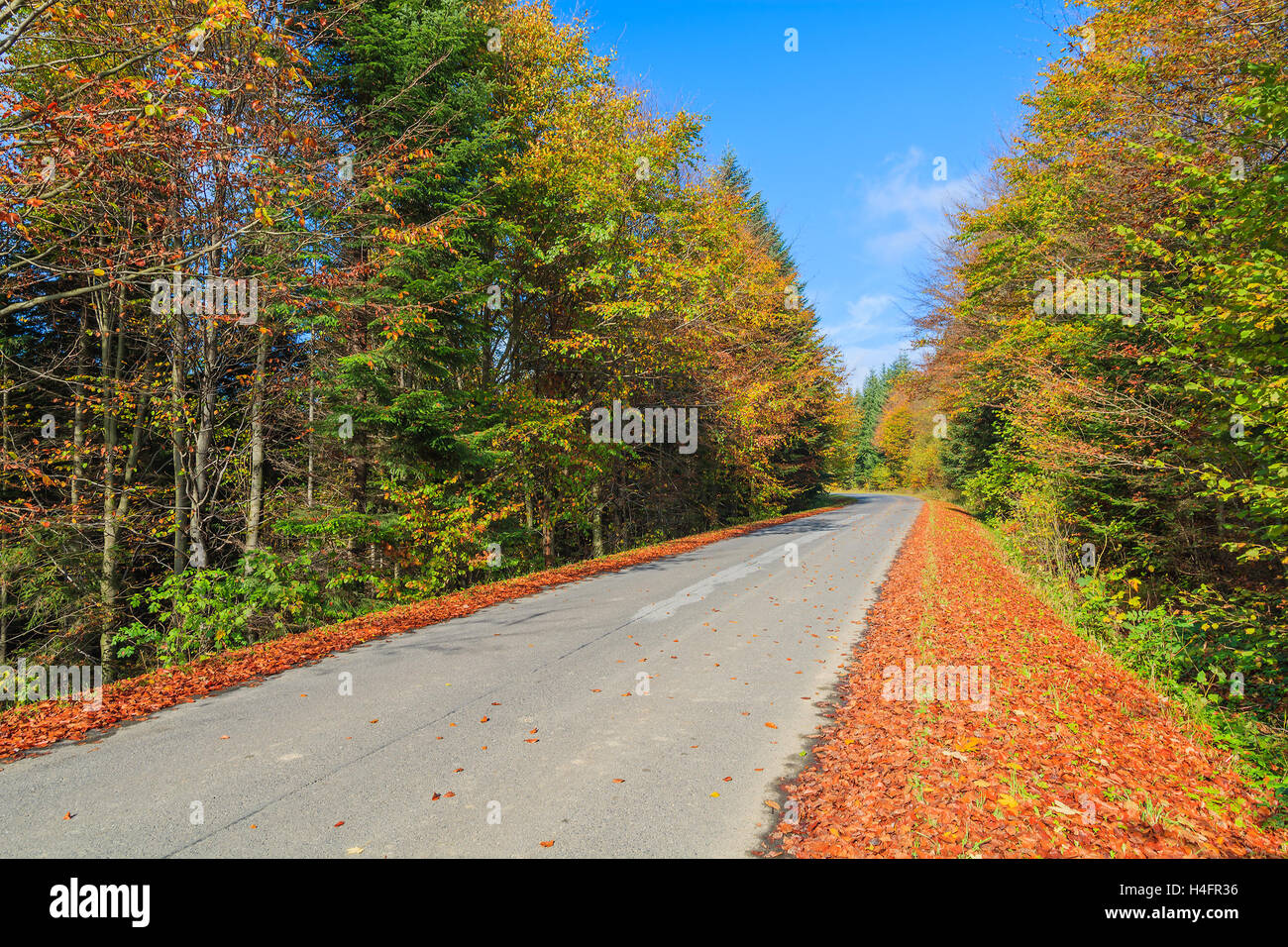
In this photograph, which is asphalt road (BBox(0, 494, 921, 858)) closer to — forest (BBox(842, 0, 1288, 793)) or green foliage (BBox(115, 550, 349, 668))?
green foliage (BBox(115, 550, 349, 668))

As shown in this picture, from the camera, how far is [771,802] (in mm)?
3871

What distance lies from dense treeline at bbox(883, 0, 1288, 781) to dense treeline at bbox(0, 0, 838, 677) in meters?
Result: 8.40

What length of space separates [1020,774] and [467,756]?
3912 mm

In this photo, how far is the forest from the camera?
629 centimetres

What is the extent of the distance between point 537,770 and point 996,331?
74.7ft

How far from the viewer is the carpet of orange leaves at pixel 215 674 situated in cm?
489

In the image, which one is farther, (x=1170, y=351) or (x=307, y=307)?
(x=307, y=307)

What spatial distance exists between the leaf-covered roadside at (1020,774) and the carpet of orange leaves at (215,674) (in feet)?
18.1

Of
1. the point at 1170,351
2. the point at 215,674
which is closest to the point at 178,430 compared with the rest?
the point at 215,674

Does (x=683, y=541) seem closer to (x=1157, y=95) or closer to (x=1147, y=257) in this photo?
(x=1147, y=257)

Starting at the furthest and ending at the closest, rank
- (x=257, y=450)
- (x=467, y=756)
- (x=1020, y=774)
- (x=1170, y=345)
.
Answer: (x=257, y=450) → (x=1170, y=345) → (x=467, y=756) → (x=1020, y=774)

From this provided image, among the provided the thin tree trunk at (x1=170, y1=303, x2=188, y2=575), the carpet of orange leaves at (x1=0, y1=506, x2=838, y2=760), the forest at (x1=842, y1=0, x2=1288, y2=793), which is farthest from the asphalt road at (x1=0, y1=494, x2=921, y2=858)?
the thin tree trunk at (x1=170, y1=303, x2=188, y2=575)

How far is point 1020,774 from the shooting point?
4133 mm

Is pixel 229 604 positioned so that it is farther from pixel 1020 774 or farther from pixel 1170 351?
pixel 1170 351
